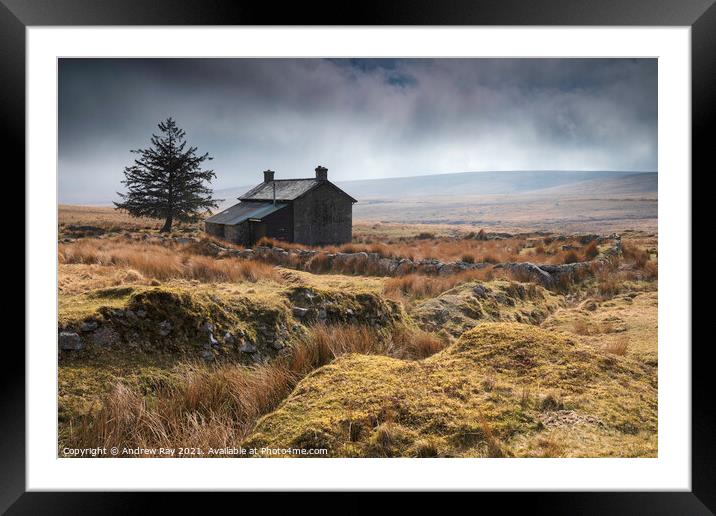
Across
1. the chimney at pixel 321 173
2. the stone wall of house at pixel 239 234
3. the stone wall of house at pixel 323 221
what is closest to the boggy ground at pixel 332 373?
the stone wall of house at pixel 239 234

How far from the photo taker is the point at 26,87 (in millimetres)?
3492

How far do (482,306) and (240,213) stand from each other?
332cm

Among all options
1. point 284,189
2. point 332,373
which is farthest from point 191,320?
point 284,189

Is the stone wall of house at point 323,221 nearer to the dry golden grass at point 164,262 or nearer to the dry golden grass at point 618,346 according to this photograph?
the dry golden grass at point 164,262

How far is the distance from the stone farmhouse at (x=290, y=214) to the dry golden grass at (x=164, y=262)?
388 millimetres

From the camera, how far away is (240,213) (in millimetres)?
5836

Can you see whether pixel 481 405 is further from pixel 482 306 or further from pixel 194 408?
pixel 482 306

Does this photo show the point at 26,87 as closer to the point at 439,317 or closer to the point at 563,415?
the point at 439,317

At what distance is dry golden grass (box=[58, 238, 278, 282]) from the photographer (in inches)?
209

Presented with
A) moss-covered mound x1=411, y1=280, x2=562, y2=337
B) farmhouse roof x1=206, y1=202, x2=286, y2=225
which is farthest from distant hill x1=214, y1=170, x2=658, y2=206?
moss-covered mound x1=411, y1=280, x2=562, y2=337

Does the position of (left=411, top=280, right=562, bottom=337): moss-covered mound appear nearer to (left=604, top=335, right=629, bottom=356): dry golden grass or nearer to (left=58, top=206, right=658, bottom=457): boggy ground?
(left=58, top=206, right=658, bottom=457): boggy ground

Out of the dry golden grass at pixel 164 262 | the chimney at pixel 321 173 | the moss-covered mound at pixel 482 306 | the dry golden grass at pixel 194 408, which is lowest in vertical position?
the dry golden grass at pixel 194 408
